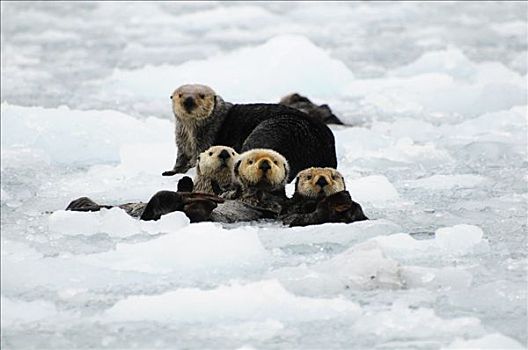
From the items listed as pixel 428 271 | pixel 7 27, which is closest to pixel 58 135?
pixel 428 271

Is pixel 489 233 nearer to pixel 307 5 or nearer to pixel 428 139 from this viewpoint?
pixel 428 139

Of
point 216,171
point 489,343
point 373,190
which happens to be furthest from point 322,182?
point 489,343

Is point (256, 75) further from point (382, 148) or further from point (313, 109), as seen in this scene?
point (382, 148)

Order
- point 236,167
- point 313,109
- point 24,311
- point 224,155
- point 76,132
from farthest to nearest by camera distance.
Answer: point 313,109
point 76,132
point 224,155
point 236,167
point 24,311

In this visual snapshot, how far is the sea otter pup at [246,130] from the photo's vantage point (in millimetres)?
7457

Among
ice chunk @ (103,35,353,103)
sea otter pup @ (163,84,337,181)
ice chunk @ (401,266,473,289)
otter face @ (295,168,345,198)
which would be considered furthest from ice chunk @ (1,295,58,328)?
ice chunk @ (103,35,353,103)

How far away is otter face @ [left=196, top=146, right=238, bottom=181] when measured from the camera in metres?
6.74

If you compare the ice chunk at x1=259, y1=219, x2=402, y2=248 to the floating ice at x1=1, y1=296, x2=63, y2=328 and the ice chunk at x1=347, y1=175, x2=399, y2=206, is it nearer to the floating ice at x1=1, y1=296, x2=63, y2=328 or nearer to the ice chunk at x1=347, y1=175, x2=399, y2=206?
the ice chunk at x1=347, y1=175, x2=399, y2=206

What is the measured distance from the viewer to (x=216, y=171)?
6.77 meters

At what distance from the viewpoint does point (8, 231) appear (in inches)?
219

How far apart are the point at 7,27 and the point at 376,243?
1230 cm

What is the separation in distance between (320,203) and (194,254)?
34.9 inches

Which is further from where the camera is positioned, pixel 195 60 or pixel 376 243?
pixel 195 60

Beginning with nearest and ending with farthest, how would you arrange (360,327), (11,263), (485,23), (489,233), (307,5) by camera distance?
(360,327), (11,263), (489,233), (485,23), (307,5)
